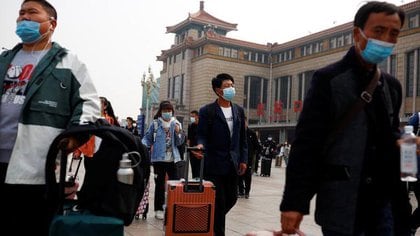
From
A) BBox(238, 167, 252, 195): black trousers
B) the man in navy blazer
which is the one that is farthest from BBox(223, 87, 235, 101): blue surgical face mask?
BBox(238, 167, 252, 195): black trousers

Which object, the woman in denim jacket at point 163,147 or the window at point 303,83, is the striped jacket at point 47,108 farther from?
the window at point 303,83

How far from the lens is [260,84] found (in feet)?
213

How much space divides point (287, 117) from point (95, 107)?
194ft

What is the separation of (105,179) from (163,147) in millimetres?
4465

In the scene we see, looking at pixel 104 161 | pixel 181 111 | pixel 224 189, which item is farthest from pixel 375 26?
pixel 181 111

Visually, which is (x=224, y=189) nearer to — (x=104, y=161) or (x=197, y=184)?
(x=197, y=184)

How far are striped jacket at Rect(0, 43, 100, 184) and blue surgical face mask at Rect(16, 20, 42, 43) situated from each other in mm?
129

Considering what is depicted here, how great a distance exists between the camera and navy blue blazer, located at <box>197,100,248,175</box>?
4.87 m

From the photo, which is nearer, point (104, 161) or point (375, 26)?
point (375, 26)

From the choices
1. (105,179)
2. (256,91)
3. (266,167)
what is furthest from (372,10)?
(256,91)

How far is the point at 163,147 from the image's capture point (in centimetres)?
691

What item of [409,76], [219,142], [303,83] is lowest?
[219,142]

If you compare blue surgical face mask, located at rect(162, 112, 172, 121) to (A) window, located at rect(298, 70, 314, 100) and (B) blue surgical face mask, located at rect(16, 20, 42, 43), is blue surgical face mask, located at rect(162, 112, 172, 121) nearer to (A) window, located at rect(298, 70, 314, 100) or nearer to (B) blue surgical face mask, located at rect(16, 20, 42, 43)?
(B) blue surgical face mask, located at rect(16, 20, 42, 43)

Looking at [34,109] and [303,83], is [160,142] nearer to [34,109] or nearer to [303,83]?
[34,109]
